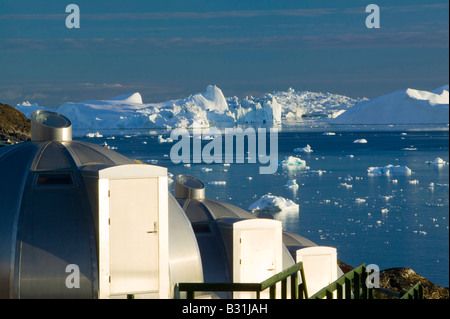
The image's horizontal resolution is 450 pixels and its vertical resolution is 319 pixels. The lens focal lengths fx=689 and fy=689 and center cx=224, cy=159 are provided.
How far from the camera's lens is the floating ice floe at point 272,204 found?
51.6 m

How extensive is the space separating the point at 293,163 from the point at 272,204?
3511 centimetres

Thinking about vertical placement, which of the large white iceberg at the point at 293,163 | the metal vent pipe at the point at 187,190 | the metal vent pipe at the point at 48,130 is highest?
the large white iceberg at the point at 293,163

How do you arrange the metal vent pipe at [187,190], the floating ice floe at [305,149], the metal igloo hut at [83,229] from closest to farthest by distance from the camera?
1. the metal igloo hut at [83,229]
2. the metal vent pipe at [187,190]
3. the floating ice floe at [305,149]

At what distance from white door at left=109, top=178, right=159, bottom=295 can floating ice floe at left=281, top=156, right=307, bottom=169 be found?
75.9m

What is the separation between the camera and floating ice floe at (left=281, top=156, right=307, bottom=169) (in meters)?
86.5

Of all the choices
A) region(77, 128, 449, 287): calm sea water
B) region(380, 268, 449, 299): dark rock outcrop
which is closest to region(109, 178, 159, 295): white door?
region(380, 268, 449, 299): dark rock outcrop

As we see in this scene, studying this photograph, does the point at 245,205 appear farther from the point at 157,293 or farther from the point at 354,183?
the point at 157,293

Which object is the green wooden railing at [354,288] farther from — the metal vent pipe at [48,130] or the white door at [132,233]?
the metal vent pipe at [48,130]

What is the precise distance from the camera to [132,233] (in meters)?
10.2

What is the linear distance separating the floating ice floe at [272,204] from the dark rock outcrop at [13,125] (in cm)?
3625

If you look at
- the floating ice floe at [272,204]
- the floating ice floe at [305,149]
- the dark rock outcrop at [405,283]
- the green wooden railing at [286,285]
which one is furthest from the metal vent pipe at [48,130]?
the floating ice floe at [305,149]

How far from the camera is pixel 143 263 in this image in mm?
10281
